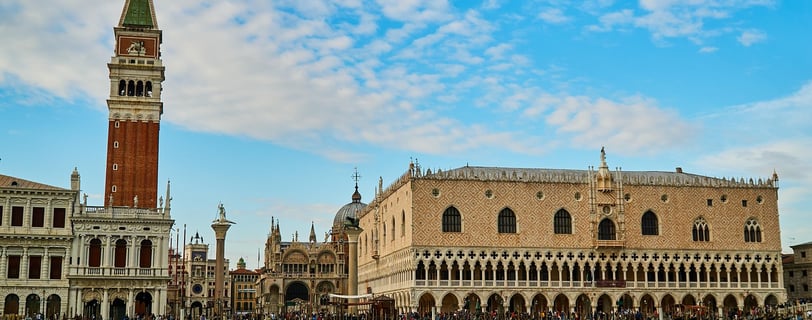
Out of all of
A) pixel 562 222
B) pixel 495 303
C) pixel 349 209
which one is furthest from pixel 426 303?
pixel 349 209

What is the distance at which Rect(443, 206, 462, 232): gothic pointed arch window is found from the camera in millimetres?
62281

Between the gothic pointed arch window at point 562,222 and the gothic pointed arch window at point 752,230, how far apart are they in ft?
44.4

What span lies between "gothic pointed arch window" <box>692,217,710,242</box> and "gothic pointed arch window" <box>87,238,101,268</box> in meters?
40.4

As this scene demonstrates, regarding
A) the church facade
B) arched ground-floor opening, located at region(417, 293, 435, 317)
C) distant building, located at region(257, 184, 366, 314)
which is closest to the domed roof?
distant building, located at region(257, 184, 366, 314)

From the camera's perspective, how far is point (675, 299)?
2530 inches

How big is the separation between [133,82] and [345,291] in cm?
3682

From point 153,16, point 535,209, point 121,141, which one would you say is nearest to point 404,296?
point 535,209

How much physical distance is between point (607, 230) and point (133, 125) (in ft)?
109

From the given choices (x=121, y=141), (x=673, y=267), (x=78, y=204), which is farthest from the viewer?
(x=673, y=267)

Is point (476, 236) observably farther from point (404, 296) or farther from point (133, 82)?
point (133, 82)

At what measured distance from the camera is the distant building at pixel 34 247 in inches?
2035

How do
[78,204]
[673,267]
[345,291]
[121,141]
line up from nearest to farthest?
1. [78,204]
2. [121,141]
3. [673,267]
4. [345,291]

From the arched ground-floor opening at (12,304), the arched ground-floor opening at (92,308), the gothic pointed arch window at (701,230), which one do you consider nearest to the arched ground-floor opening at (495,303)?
the gothic pointed arch window at (701,230)

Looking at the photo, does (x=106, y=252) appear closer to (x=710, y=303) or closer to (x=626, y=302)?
(x=626, y=302)
